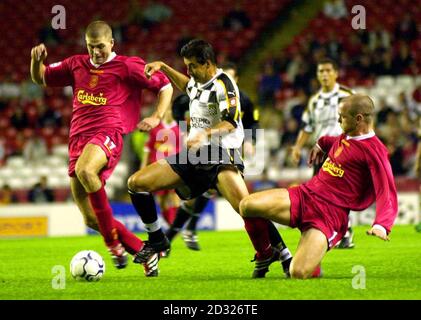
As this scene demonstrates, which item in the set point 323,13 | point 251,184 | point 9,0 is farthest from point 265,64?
point 9,0

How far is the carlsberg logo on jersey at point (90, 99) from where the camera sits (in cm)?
759

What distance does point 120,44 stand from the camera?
70.8ft

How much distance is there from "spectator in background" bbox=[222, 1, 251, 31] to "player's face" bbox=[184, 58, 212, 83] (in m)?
14.4

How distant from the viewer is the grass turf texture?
606cm

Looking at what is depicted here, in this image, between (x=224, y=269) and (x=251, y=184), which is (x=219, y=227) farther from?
(x=224, y=269)

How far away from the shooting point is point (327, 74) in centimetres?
1016

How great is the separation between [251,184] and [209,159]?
852 cm

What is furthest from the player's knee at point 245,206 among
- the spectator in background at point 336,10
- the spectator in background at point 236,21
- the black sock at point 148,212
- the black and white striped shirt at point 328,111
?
the spectator in background at point 236,21

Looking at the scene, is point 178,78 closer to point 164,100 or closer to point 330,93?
point 164,100

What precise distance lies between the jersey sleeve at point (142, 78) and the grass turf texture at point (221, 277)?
62.7 inches

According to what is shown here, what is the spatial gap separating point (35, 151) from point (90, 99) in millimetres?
10505

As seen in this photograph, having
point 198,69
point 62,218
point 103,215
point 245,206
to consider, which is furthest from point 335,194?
point 62,218

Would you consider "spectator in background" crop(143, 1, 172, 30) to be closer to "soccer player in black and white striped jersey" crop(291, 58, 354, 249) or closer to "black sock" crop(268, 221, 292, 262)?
"soccer player in black and white striped jersey" crop(291, 58, 354, 249)

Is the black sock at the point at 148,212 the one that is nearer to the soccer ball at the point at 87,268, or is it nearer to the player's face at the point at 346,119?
the soccer ball at the point at 87,268
